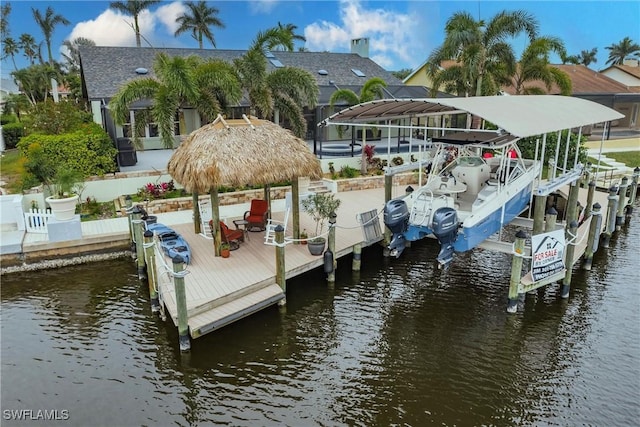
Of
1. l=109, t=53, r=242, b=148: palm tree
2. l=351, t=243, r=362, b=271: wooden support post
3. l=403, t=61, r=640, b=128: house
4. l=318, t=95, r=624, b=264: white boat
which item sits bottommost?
l=351, t=243, r=362, b=271: wooden support post

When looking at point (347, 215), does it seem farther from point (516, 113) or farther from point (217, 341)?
point (217, 341)

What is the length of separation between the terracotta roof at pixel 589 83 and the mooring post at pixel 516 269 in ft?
102

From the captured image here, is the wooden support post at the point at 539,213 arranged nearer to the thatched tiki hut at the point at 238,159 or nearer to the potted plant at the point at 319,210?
the potted plant at the point at 319,210

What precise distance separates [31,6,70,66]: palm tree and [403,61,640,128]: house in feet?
161

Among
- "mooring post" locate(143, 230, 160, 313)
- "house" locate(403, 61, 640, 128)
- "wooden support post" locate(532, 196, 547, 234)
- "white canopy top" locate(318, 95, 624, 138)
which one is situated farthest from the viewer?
"house" locate(403, 61, 640, 128)

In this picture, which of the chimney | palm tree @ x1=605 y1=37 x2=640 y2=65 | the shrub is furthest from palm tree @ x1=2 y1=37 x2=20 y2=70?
palm tree @ x1=605 y1=37 x2=640 y2=65

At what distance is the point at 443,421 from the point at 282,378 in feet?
9.65

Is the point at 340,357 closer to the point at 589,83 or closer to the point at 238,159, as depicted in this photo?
the point at 238,159

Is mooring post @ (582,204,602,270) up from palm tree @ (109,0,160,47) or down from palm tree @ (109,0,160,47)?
down

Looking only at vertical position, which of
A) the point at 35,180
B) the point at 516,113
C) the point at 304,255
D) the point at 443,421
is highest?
the point at 516,113

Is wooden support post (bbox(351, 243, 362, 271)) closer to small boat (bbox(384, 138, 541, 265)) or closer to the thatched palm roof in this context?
small boat (bbox(384, 138, 541, 265))

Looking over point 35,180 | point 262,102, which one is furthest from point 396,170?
point 35,180

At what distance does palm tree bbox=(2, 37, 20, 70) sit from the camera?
6078 centimetres

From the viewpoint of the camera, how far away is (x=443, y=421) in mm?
7398
